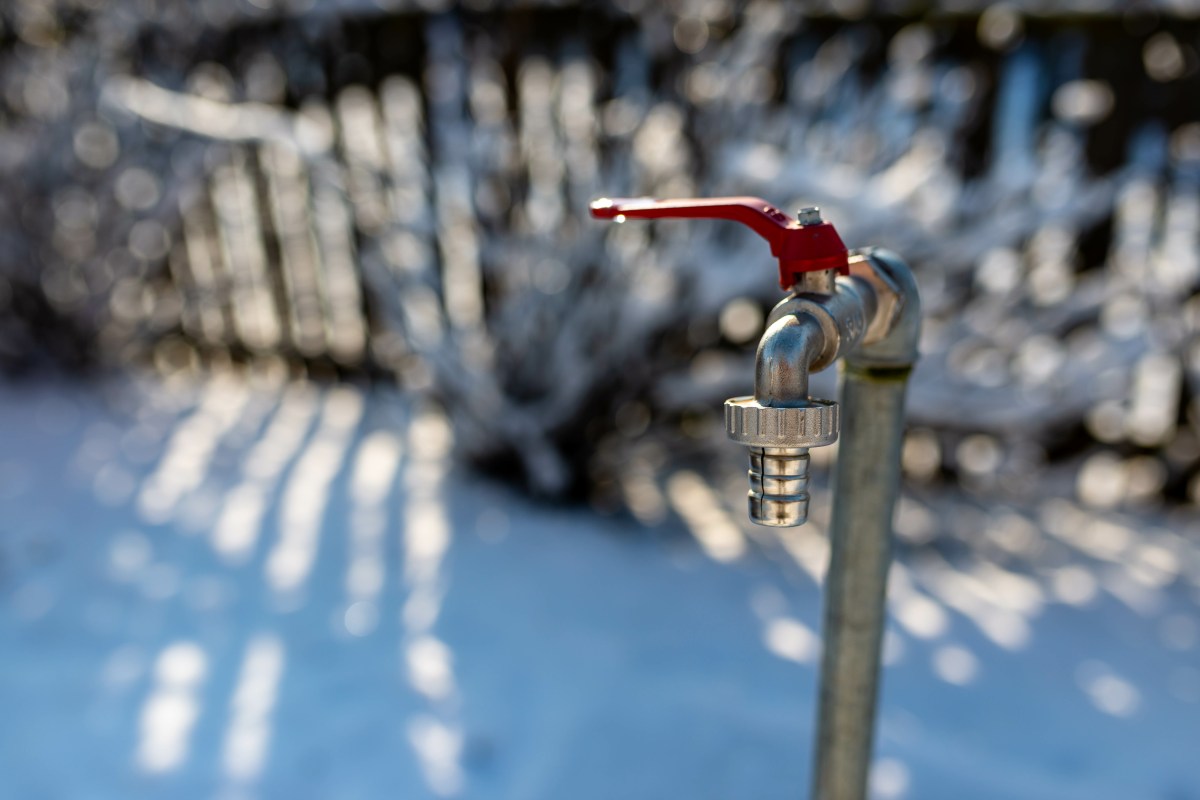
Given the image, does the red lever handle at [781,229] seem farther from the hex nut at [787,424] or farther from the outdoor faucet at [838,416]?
the hex nut at [787,424]

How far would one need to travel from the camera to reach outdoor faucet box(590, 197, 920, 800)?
0.89 m

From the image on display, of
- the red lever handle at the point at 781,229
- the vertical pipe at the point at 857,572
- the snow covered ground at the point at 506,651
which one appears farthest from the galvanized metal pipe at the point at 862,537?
the snow covered ground at the point at 506,651

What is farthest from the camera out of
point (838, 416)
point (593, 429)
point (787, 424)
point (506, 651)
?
point (593, 429)

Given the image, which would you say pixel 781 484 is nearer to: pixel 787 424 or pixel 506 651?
pixel 787 424

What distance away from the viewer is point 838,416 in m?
0.98

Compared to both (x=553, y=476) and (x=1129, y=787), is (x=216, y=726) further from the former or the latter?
(x=1129, y=787)

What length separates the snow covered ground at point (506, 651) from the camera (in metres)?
1.68

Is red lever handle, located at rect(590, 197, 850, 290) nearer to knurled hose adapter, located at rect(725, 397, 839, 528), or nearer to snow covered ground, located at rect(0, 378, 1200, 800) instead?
knurled hose adapter, located at rect(725, 397, 839, 528)

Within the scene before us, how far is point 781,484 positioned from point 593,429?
1.80 metres

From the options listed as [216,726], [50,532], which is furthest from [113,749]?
[50,532]

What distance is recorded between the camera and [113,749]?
1730mm

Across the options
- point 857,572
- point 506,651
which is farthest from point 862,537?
point 506,651

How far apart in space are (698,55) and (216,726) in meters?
2.11

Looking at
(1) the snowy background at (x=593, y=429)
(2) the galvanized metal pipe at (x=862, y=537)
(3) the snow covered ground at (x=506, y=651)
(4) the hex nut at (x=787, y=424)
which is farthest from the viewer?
(1) the snowy background at (x=593, y=429)
